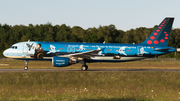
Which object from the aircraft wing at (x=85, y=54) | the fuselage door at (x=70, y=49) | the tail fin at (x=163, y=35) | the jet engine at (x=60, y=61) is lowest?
the jet engine at (x=60, y=61)

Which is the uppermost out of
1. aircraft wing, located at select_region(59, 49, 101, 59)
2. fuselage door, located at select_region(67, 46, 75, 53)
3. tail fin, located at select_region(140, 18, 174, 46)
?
tail fin, located at select_region(140, 18, 174, 46)

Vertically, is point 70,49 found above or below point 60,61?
above

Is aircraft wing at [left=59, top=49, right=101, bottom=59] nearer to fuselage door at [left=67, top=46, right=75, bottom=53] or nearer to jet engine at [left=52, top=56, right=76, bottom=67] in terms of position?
fuselage door at [left=67, top=46, right=75, bottom=53]

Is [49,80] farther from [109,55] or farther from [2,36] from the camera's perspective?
[2,36]

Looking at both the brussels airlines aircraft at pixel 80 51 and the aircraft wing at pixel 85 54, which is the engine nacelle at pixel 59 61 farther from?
the aircraft wing at pixel 85 54

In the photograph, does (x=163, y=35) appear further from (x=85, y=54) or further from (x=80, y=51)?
(x=80, y=51)

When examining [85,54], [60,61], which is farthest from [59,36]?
[60,61]

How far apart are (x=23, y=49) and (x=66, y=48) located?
588 centimetres

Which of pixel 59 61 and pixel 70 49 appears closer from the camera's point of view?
pixel 59 61

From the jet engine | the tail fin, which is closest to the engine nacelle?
the jet engine

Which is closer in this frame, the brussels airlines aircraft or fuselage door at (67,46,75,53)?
the brussels airlines aircraft

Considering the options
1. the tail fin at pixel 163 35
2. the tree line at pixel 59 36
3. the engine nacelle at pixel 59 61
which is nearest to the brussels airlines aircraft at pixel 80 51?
the engine nacelle at pixel 59 61

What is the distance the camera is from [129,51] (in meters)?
36.6

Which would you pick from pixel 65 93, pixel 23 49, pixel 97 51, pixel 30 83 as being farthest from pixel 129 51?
pixel 65 93
